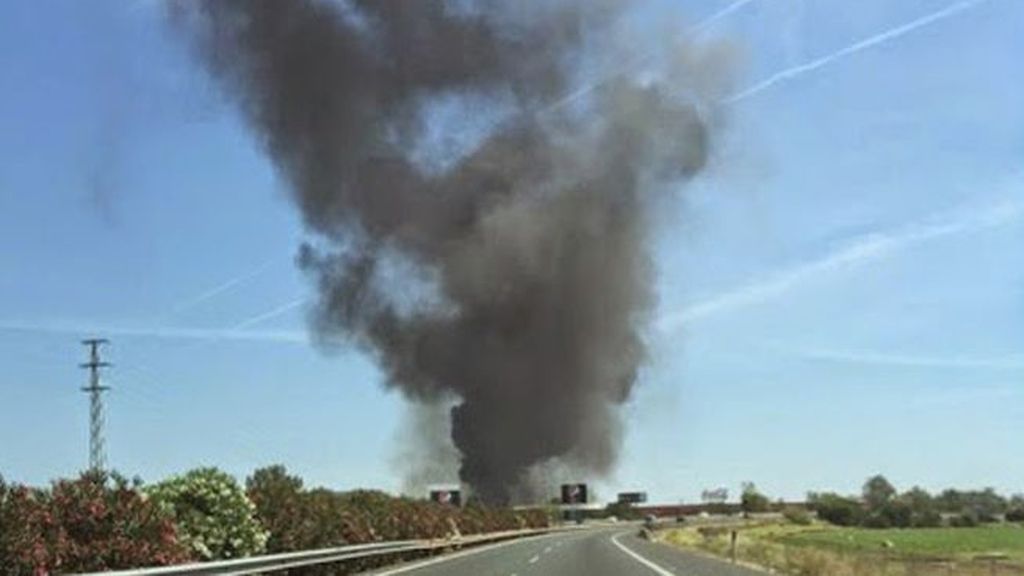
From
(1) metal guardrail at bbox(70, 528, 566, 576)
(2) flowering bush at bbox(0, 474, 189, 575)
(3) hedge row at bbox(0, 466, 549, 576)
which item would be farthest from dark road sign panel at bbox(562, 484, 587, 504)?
(2) flowering bush at bbox(0, 474, 189, 575)

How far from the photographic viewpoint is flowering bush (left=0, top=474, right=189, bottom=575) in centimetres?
1930

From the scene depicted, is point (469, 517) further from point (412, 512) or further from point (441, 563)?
point (441, 563)

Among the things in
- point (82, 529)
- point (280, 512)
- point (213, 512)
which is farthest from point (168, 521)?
point (280, 512)

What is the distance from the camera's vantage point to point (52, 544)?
20688 mm

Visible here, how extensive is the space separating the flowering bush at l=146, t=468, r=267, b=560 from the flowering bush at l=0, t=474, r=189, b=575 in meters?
3.70

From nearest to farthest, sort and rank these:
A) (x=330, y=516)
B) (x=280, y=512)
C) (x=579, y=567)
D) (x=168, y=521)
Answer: (x=168, y=521), (x=280, y=512), (x=579, y=567), (x=330, y=516)

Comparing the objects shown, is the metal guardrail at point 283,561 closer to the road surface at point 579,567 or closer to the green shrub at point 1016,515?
the road surface at point 579,567

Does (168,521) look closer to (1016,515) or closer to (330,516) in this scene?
(330,516)

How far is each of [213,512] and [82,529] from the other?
7.42 metres

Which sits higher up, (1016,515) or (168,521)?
(1016,515)

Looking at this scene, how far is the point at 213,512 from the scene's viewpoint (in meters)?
29.8

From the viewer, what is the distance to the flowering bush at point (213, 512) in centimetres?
2911

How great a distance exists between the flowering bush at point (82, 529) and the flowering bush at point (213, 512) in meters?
3.70

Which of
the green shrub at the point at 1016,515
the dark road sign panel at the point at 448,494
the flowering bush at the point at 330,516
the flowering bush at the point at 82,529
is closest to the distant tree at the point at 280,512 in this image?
the flowering bush at the point at 330,516
